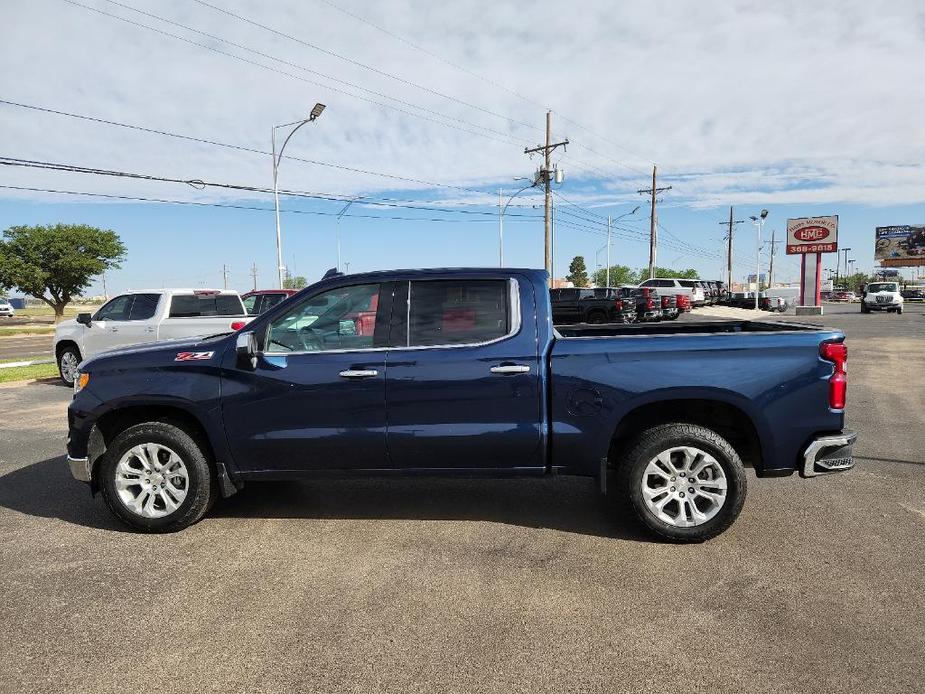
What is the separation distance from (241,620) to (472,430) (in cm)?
170

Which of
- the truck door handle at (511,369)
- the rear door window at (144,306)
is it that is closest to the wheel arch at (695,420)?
the truck door handle at (511,369)

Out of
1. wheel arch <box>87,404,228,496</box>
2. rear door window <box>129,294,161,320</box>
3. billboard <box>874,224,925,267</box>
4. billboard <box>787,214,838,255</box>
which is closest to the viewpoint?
wheel arch <box>87,404,228,496</box>

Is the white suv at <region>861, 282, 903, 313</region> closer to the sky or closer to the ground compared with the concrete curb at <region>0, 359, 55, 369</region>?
closer to the sky

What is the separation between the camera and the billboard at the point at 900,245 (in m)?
94.1

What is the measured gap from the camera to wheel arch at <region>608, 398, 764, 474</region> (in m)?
4.13

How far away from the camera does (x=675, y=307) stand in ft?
99.6

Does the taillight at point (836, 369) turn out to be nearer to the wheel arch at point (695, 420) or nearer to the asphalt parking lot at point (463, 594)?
the wheel arch at point (695, 420)

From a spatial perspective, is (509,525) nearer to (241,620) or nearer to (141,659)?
(241,620)

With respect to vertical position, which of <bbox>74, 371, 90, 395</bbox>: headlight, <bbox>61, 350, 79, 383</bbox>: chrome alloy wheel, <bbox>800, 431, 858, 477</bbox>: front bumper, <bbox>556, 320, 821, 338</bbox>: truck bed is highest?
<bbox>556, 320, 821, 338</bbox>: truck bed

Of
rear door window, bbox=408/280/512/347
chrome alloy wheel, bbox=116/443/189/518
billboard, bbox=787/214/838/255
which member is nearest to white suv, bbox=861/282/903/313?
billboard, bbox=787/214/838/255

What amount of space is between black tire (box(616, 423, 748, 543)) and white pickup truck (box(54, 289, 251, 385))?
8140mm

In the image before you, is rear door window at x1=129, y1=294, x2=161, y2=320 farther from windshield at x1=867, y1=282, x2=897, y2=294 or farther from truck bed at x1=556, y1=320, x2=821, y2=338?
windshield at x1=867, y1=282, x2=897, y2=294

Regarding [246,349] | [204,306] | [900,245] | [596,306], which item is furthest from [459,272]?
[900,245]

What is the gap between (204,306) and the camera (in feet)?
36.6
